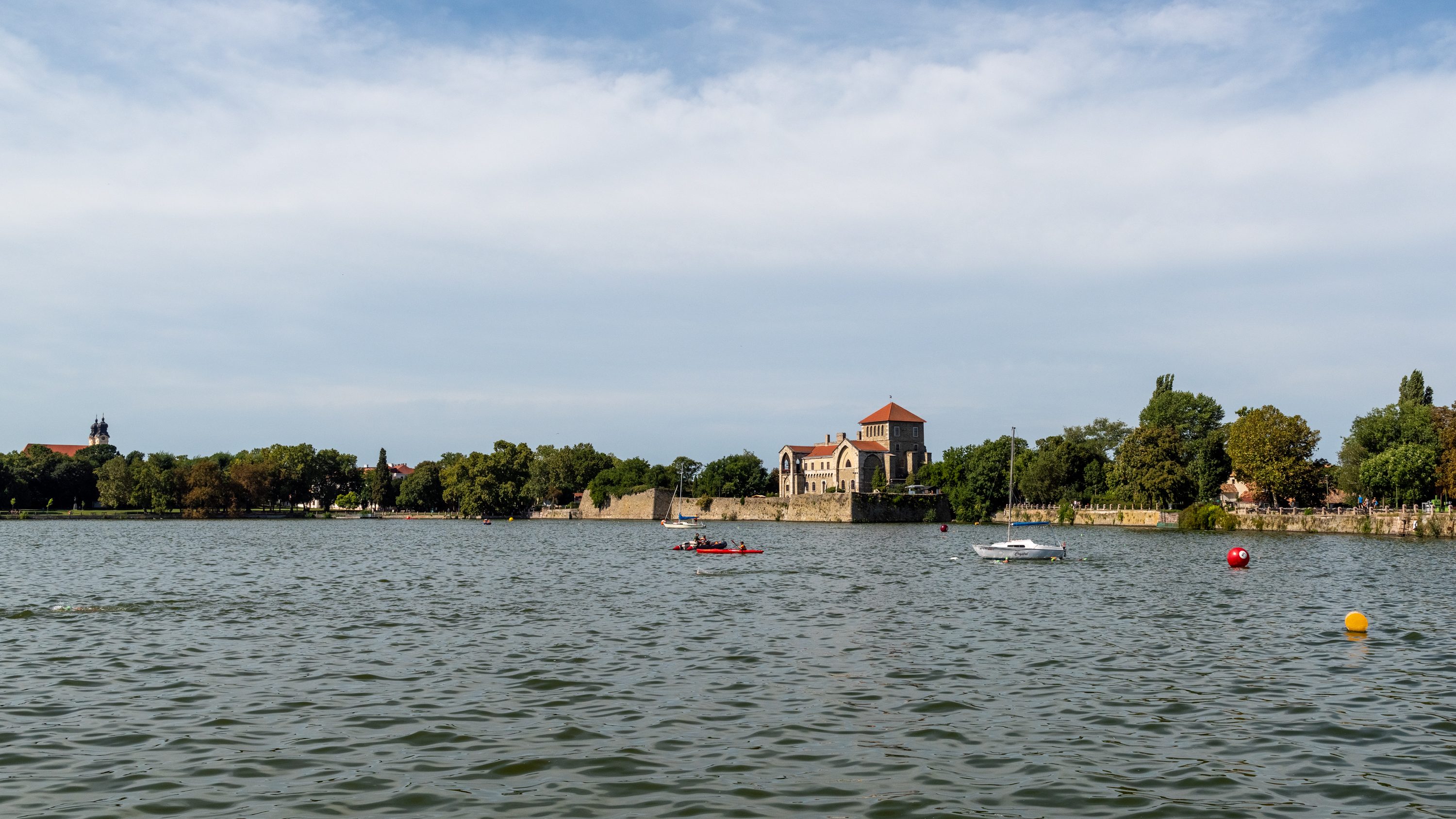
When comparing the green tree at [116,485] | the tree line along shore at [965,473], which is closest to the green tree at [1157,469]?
the tree line along shore at [965,473]

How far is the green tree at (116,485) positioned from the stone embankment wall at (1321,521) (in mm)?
106611

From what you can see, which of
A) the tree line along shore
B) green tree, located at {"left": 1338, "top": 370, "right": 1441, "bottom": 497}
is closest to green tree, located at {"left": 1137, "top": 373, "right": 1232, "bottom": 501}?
the tree line along shore

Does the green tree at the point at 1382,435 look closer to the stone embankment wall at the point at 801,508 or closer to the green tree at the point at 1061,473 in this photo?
the green tree at the point at 1061,473

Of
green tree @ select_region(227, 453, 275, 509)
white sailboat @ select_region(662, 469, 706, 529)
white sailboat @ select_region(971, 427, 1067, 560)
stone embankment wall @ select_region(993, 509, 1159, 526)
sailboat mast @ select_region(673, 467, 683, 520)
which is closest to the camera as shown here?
white sailboat @ select_region(971, 427, 1067, 560)

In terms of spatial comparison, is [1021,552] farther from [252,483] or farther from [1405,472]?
[252,483]

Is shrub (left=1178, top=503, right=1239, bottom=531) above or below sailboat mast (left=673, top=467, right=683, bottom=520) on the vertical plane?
below

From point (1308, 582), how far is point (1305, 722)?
25.2 meters

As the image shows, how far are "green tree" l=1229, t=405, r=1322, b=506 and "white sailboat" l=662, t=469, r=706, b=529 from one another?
49.5m

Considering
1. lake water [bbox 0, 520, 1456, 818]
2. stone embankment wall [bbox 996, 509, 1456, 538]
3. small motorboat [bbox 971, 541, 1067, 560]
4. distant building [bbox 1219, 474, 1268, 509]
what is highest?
distant building [bbox 1219, 474, 1268, 509]

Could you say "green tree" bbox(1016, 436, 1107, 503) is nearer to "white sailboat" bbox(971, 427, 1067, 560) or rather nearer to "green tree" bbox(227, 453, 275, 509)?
"white sailboat" bbox(971, 427, 1067, 560)

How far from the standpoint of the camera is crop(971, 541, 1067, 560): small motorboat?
50.2 meters

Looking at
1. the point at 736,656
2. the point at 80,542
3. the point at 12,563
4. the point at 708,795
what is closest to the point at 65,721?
the point at 708,795

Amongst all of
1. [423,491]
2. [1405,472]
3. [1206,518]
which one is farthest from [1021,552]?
[423,491]

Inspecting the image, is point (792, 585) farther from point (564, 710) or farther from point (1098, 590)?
point (564, 710)
